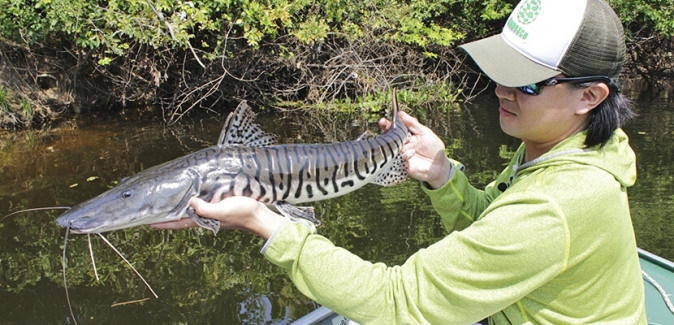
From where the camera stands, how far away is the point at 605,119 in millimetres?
1911

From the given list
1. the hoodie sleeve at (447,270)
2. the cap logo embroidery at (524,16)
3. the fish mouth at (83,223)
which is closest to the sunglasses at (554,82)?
the cap logo embroidery at (524,16)

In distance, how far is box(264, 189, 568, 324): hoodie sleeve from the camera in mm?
1701

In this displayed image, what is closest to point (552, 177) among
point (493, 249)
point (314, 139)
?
point (493, 249)

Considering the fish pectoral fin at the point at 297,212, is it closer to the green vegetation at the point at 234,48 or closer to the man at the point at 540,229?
the man at the point at 540,229

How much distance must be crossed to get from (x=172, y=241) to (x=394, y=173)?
140 inches

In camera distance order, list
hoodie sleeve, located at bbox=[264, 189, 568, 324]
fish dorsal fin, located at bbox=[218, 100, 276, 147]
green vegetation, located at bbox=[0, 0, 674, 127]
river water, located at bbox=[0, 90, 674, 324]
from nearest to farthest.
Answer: hoodie sleeve, located at bbox=[264, 189, 568, 324]
fish dorsal fin, located at bbox=[218, 100, 276, 147]
river water, located at bbox=[0, 90, 674, 324]
green vegetation, located at bbox=[0, 0, 674, 127]

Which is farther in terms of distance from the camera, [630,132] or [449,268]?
[630,132]

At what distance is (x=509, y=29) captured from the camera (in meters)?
2.04

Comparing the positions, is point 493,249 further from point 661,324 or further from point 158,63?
point 158,63

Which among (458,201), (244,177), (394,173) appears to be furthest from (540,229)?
(394,173)

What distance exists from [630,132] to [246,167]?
389 inches

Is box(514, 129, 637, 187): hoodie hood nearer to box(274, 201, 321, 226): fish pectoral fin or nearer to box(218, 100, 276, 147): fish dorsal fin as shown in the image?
box(274, 201, 321, 226): fish pectoral fin

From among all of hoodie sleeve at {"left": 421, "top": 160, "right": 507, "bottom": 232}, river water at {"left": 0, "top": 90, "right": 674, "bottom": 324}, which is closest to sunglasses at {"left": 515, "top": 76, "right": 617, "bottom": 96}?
hoodie sleeve at {"left": 421, "top": 160, "right": 507, "bottom": 232}

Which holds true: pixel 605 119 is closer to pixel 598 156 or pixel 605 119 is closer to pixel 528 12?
pixel 598 156
